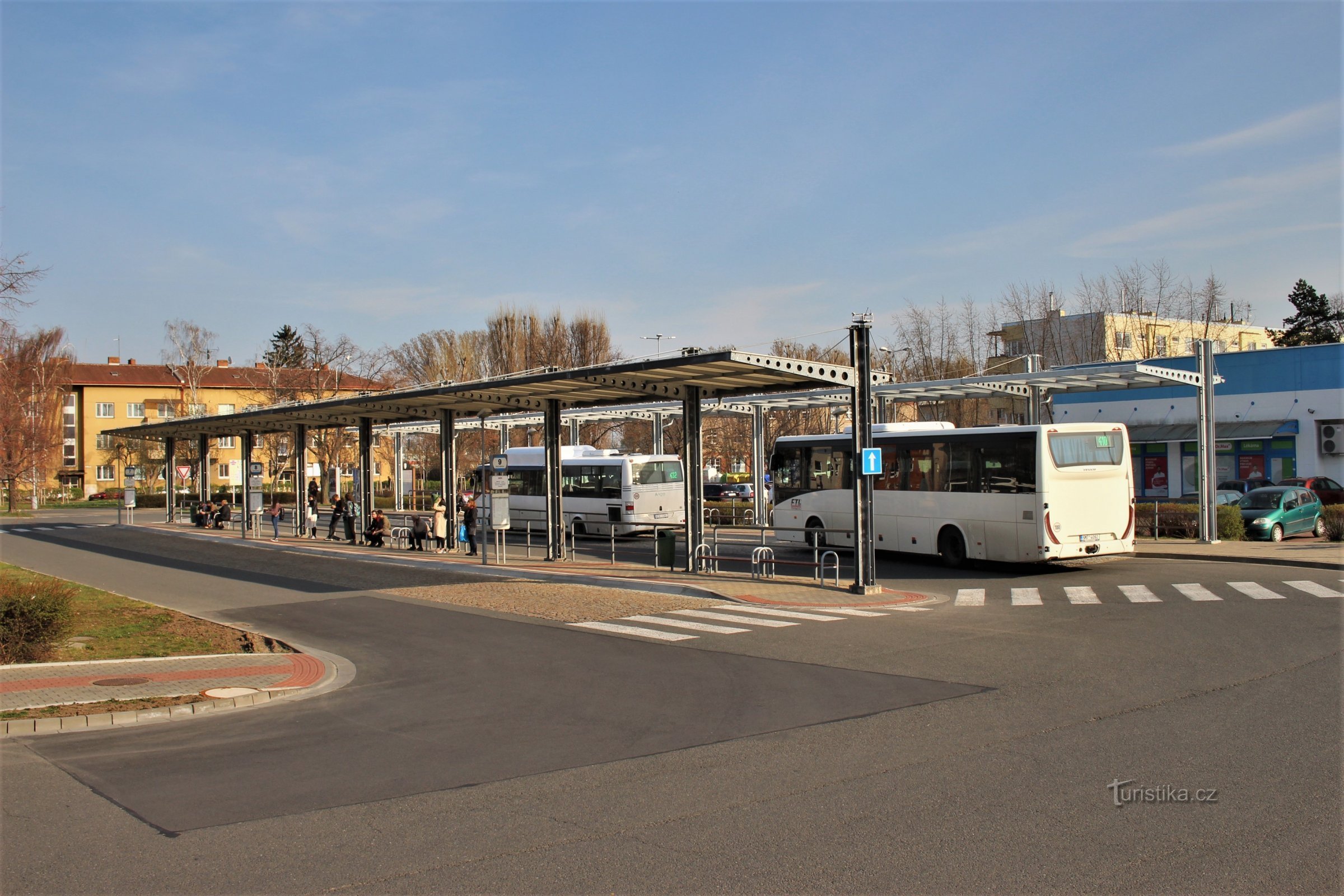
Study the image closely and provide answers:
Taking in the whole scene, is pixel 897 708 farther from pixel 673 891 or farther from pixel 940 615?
pixel 940 615

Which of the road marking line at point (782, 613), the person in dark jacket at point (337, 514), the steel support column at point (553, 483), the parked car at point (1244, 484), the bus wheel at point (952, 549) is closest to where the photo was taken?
the road marking line at point (782, 613)

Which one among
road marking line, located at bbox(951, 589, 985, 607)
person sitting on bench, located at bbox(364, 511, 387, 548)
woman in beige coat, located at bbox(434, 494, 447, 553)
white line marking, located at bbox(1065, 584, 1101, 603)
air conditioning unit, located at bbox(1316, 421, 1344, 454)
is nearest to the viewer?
white line marking, located at bbox(1065, 584, 1101, 603)

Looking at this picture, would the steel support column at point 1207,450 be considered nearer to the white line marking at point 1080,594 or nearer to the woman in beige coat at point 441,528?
the white line marking at point 1080,594

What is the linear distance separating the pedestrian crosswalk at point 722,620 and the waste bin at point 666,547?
19.2 ft

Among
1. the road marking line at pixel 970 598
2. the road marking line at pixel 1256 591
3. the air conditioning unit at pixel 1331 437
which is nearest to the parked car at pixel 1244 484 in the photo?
the air conditioning unit at pixel 1331 437

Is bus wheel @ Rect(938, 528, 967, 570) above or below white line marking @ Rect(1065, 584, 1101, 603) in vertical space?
above

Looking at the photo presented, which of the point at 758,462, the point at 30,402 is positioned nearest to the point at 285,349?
the point at 30,402

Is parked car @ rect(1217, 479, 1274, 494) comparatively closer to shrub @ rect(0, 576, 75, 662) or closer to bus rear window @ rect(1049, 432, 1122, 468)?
bus rear window @ rect(1049, 432, 1122, 468)

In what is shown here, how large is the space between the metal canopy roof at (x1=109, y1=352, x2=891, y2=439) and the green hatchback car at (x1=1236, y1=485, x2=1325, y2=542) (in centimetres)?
1319

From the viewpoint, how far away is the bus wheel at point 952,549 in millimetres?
23005

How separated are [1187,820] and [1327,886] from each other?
991mm

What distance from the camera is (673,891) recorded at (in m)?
5.11

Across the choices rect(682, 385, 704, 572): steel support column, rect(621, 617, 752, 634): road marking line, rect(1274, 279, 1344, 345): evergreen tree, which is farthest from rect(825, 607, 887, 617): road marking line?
rect(1274, 279, 1344, 345): evergreen tree

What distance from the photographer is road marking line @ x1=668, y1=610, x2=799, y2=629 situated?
50.5 ft
